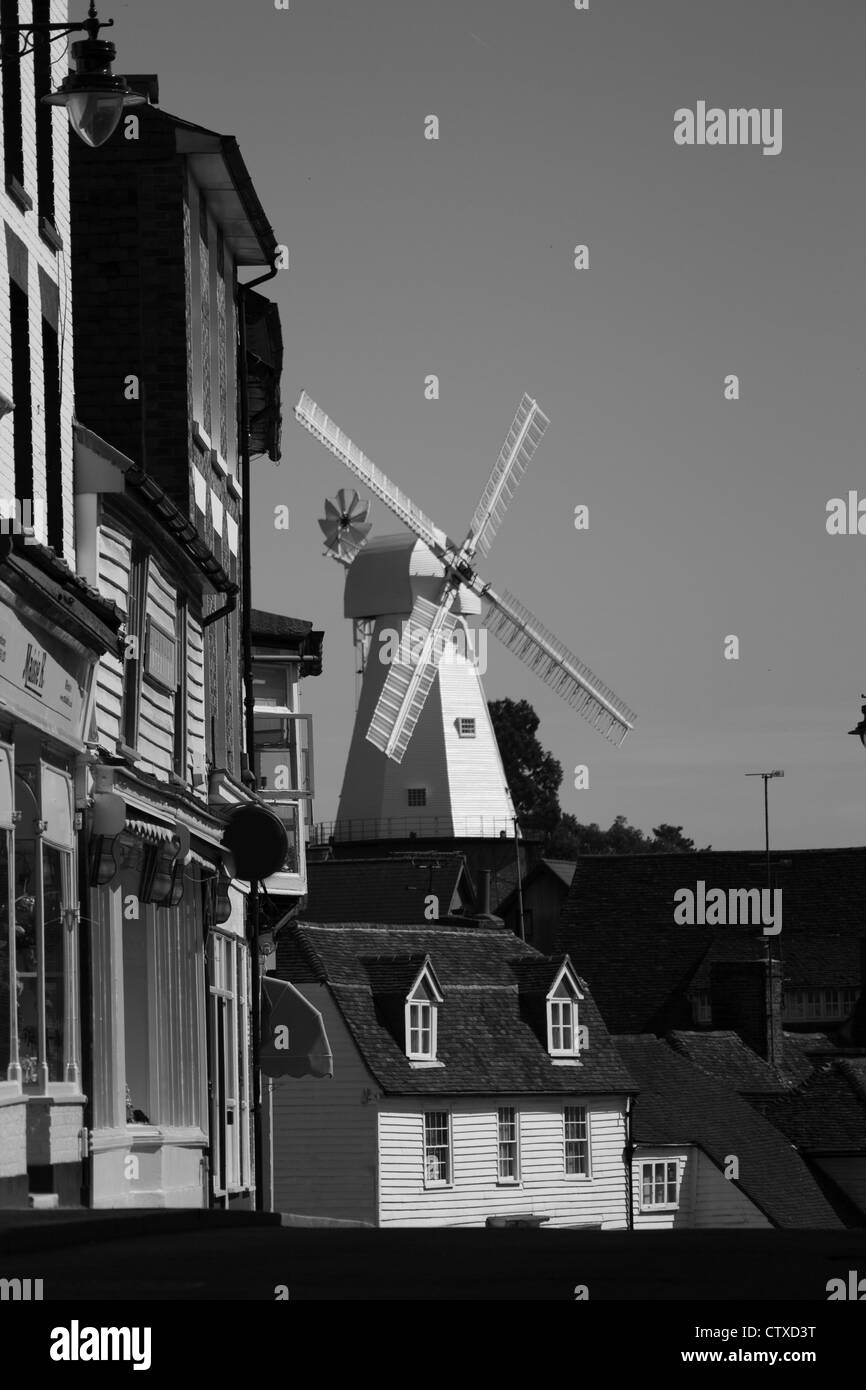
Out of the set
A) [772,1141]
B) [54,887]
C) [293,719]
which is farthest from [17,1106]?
[772,1141]

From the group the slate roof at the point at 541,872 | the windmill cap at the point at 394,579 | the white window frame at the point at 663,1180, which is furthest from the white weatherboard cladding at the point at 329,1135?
the windmill cap at the point at 394,579

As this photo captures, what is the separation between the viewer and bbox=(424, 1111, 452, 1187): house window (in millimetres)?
51031

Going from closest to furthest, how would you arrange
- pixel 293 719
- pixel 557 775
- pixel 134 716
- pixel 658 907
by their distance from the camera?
pixel 134 716
pixel 293 719
pixel 658 907
pixel 557 775

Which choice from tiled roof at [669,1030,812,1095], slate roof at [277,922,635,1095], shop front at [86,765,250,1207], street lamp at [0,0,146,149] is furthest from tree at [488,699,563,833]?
street lamp at [0,0,146,149]

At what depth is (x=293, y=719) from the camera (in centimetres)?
3588

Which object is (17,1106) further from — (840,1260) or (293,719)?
(293,719)

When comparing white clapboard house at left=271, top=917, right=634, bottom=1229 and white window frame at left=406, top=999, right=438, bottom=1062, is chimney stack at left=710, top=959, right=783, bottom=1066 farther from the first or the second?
white window frame at left=406, top=999, right=438, bottom=1062

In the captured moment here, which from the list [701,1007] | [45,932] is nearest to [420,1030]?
[701,1007]

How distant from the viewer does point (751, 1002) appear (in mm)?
73938

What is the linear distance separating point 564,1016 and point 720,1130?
6294mm

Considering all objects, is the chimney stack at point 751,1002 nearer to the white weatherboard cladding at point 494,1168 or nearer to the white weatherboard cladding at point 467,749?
the white weatherboard cladding at point 494,1168

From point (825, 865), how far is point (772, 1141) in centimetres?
2647

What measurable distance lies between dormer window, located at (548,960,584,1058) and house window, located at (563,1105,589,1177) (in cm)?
132

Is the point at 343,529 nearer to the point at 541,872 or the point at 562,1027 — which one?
the point at 541,872
